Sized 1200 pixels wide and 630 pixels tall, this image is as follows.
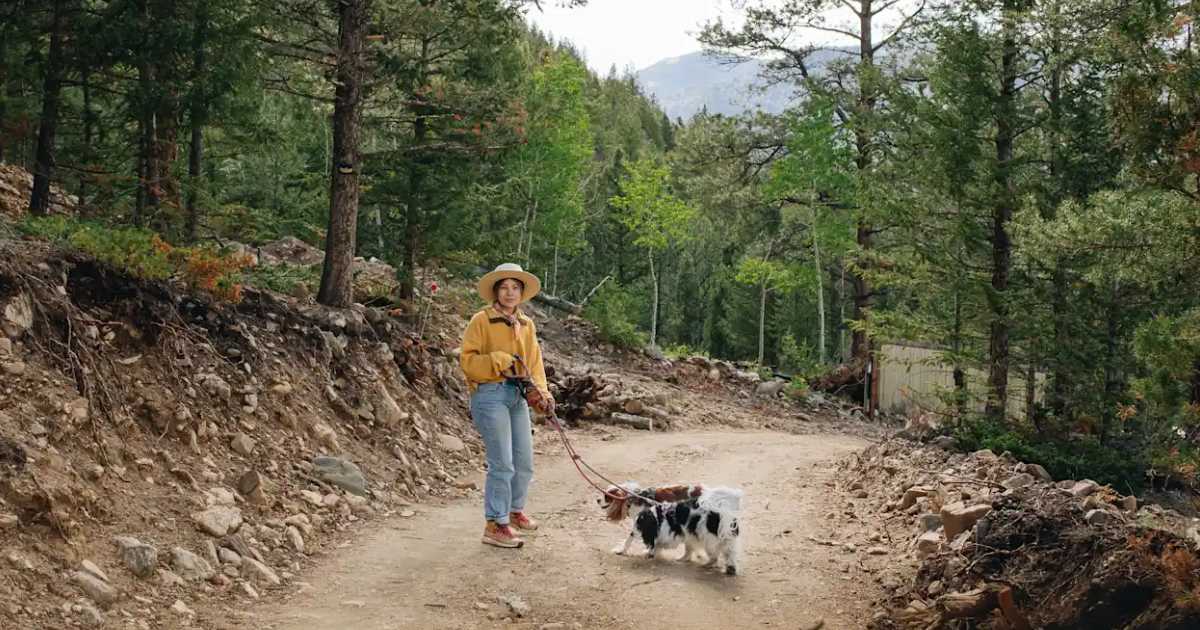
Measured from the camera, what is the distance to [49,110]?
11.3 metres

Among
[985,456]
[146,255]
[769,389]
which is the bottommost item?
[769,389]

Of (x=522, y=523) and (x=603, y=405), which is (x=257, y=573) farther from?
(x=603, y=405)

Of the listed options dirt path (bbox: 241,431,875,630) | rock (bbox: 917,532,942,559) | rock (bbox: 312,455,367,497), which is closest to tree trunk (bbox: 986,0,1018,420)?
dirt path (bbox: 241,431,875,630)

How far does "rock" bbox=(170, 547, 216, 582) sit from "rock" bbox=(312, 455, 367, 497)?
237 centimetres

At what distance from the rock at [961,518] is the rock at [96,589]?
17.4 ft

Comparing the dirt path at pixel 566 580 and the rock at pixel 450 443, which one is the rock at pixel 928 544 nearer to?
the dirt path at pixel 566 580

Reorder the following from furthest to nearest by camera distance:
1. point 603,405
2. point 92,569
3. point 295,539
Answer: point 603,405, point 295,539, point 92,569

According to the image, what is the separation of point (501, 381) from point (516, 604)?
1774mm

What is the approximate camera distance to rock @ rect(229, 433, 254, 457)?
7715mm

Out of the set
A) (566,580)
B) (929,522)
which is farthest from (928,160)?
(566,580)

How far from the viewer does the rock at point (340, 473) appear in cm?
823

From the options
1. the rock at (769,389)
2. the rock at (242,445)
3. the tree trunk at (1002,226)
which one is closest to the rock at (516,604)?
the rock at (242,445)

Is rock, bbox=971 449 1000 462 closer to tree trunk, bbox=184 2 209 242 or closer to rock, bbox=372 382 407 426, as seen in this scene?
rock, bbox=372 382 407 426

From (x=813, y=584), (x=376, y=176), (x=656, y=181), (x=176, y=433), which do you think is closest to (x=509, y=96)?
(x=376, y=176)
